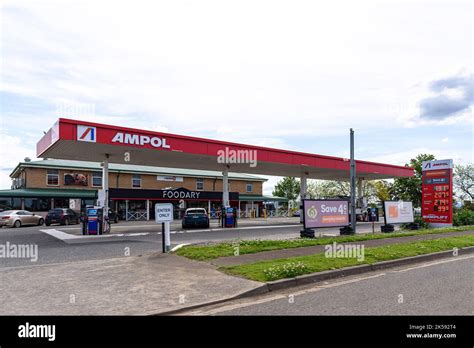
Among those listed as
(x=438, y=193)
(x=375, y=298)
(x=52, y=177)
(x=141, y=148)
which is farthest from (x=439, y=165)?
(x=52, y=177)

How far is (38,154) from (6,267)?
13.7m

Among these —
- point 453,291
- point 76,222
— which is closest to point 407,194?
point 76,222

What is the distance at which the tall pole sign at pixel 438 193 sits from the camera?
2316 cm

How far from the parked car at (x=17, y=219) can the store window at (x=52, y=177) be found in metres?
9.89

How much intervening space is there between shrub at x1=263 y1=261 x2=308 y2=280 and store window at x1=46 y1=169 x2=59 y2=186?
3798 centimetres

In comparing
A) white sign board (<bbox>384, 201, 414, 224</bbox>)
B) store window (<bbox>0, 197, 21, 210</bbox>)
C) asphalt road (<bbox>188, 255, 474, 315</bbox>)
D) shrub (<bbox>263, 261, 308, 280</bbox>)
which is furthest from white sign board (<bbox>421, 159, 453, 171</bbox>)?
store window (<bbox>0, 197, 21, 210</bbox>)

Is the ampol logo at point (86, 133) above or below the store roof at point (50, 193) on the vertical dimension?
above

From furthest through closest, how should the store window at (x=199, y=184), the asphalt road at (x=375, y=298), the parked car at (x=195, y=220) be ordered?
the store window at (x=199, y=184), the parked car at (x=195, y=220), the asphalt road at (x=375, y=298)

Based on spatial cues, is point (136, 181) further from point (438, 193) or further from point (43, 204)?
point (438, 193)

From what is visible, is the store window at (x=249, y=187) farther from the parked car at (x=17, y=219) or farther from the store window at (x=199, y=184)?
the parked car at (x=17, y=219)

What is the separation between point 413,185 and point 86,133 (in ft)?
115

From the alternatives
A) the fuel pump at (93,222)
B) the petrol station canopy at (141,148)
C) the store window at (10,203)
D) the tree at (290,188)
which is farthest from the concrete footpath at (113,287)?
the tree at (290,188)

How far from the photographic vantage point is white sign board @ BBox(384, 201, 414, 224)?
794 inches

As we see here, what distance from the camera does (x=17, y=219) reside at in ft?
98.2
